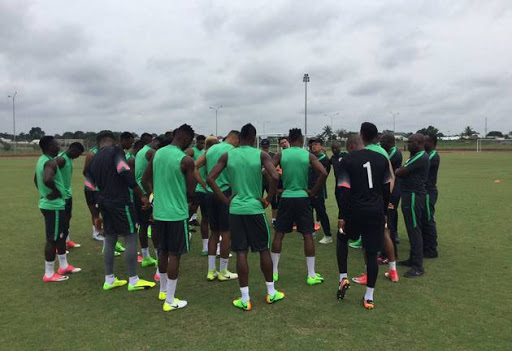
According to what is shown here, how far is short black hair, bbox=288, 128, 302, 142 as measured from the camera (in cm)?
529

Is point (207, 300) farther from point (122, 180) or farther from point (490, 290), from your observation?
point (490, 290)

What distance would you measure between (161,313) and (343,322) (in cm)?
214

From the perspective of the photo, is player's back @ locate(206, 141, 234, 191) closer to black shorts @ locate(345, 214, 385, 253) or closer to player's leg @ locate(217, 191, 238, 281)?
player's leg @ locate(217, 191, 238, 281)

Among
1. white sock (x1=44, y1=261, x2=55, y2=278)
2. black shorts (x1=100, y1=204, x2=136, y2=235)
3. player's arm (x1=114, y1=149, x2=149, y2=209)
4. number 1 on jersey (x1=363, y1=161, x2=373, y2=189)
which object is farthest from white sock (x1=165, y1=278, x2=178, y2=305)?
number 1 on jersey (x1=363, y1=161, x2=373, y2=189)

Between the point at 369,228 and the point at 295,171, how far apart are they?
128 cm

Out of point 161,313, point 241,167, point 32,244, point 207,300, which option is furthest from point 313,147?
point 32,244

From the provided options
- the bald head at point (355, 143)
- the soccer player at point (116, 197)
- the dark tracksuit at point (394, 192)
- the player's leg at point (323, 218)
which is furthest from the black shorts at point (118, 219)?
the dark tracksuit at point (394, 192)

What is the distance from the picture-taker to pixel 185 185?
4.57 metres

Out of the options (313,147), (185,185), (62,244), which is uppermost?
A: (313,147)

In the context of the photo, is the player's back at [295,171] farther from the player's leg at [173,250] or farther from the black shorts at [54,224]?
the black shorts at [54,224]

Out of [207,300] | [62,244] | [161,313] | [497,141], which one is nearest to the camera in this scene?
[161,313]

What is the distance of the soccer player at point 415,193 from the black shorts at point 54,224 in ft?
17.2

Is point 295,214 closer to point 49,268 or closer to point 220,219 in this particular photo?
point 220,219

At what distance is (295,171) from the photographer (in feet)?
16.9
